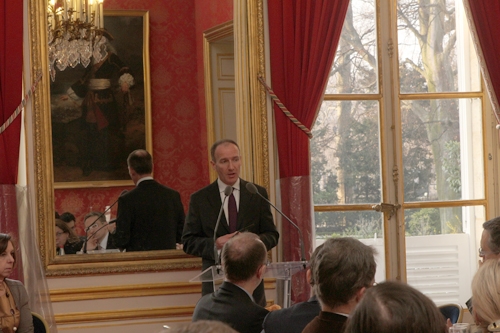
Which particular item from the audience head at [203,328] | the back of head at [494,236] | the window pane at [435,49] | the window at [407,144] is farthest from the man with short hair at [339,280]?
the window pane at [435,49]

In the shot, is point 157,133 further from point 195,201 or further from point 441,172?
point 441,172

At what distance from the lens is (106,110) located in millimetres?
4977

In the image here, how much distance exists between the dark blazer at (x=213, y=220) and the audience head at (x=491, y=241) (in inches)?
53.7

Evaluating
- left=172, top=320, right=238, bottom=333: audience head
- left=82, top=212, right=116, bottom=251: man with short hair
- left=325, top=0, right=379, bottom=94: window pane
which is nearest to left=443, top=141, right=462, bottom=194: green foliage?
left=325, top=0, right=379, bottom=94: window pane

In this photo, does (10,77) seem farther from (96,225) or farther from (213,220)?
(213,220)

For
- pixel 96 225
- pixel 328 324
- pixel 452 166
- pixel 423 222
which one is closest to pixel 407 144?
pixel 452 166

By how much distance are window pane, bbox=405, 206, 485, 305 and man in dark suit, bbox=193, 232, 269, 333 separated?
8.56 ft

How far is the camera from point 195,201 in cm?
459

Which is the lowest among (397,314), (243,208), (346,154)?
(397,314)

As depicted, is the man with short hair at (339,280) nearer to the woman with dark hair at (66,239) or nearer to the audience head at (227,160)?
the audience head at (227,160)

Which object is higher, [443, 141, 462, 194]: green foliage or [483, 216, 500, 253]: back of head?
[443, 141, 462, 194]: green foliage

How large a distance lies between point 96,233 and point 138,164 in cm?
52

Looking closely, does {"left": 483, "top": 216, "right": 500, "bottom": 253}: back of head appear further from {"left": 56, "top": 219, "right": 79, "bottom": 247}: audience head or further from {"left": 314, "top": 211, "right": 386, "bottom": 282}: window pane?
{"left": 56, "top": 219, "right": 79, "bottom": 247}: audience head

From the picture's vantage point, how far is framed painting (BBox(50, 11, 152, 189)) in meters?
4.86
